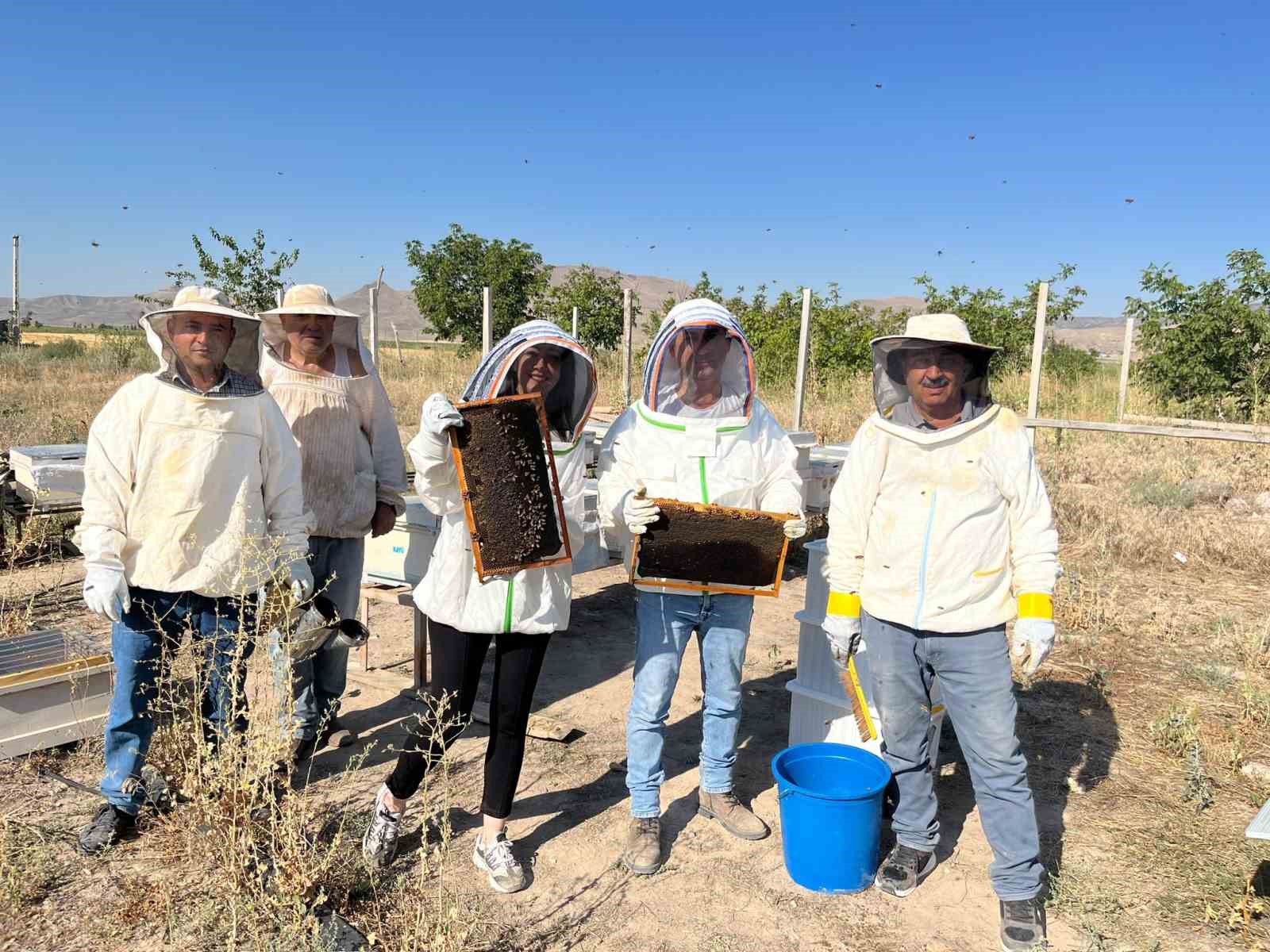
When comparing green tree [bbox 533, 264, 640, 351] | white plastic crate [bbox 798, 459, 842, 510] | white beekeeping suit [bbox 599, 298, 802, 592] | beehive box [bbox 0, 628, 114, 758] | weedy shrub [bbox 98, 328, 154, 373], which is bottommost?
beehive box [bbox 0, 628, 114, 758]

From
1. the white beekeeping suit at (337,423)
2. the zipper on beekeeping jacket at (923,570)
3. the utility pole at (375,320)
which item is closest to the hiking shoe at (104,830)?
the white beekeeping suit at (337,423)

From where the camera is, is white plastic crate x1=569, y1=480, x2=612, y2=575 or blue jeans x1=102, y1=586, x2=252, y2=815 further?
white plastic crate x1=569, y1=480, x2=612, y2=575

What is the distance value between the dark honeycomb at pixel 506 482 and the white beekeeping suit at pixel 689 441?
1.32 feet

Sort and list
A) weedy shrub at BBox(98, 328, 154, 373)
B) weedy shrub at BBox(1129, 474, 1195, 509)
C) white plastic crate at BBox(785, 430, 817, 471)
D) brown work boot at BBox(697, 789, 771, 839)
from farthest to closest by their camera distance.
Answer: weedy shrub at BBox(98, 328, 154, 373) < weedy shrub at BBox(1129, 474, 1195, 509) < white plastic crate at BBox(785, 430, 817, 471) < brown work boot at BBox(697, 789, 771, 839)

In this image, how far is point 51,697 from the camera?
411 cm

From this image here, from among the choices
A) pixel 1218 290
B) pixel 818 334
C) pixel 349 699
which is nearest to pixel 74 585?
pixel 349 699

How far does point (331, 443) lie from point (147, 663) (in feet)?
3.89

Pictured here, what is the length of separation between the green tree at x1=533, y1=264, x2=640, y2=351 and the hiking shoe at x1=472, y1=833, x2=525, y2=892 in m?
17.9

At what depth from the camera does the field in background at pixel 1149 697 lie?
129 inches

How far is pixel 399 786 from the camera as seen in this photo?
324 centimetres

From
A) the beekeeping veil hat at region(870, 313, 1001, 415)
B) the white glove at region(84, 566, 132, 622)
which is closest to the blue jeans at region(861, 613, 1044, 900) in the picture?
the beekeeping veil hat at region(870, 313, 1001, 415)

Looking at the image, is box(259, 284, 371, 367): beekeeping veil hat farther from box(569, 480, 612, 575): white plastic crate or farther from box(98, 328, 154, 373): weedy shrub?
box(98, 328, 154, 373): weedy shrub

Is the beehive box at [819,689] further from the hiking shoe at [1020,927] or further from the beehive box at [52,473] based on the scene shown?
the beehive box at [52,473]

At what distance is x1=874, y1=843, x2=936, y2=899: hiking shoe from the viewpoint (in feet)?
11.0
